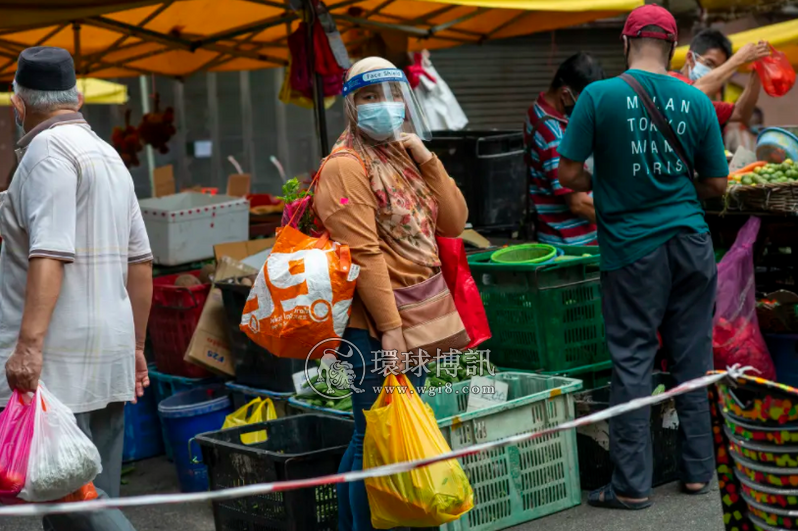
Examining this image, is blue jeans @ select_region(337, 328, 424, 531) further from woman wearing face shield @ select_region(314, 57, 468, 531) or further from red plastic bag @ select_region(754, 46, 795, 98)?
red plastic bag @ select_region(754, 46, 795, 98)

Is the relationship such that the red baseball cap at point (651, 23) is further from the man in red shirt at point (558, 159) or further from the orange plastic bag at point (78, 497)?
the orange plastic bag at point (78, 497)

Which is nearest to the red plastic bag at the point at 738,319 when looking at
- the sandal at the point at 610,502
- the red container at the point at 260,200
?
the sandal at the point at 610,502

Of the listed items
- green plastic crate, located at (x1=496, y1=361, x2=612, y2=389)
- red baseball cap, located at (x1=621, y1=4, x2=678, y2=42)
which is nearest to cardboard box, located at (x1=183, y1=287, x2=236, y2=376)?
green plastic crate, located at (x1=496, y1=361, x2=612, y2=389)

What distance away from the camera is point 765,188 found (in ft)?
18.4

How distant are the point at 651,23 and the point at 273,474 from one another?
252 cm

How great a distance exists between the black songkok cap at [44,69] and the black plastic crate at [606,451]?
2.87 m

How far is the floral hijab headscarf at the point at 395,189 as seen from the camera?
3934 millimetres

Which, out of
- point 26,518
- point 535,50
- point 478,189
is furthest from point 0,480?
point 535,50

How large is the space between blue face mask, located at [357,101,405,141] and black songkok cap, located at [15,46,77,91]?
105 centimetres

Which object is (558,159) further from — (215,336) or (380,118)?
(380,118)

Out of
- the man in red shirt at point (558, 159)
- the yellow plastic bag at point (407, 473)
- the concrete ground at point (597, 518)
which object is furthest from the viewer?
the man in red shirt at point (558, 159)

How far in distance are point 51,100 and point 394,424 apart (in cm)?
165

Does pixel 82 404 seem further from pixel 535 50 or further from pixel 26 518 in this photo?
pixel 535 50

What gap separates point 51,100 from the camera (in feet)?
12.0
